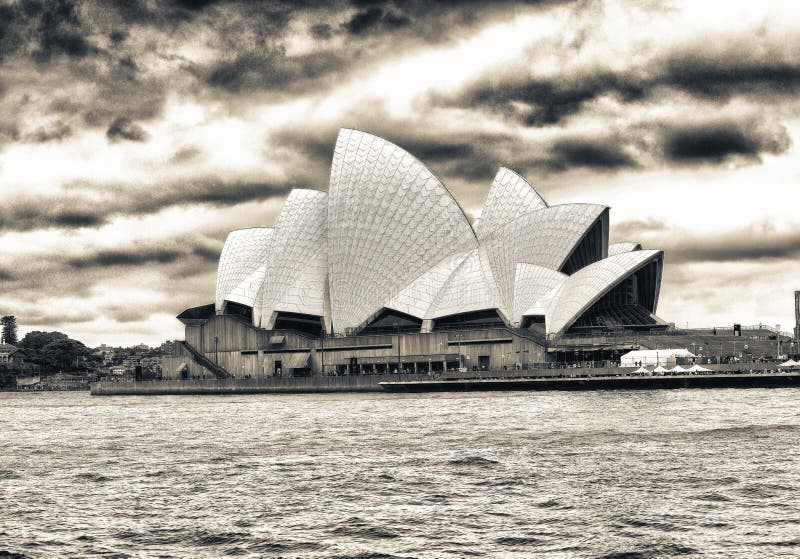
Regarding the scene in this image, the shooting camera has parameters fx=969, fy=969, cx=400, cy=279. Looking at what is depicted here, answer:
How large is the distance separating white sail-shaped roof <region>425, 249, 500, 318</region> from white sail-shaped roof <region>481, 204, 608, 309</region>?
57.0 inches

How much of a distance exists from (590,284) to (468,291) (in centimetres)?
1203

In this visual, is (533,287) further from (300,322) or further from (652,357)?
(300,322)

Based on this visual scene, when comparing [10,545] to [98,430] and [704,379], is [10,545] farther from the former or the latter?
[704,379]

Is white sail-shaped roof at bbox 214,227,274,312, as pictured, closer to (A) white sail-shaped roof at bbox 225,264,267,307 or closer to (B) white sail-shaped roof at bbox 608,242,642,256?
(A) white sail-shaped roof at bbox 225,264,267,307

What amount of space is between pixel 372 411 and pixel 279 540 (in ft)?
121

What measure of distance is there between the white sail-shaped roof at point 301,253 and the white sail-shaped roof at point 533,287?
2241cm

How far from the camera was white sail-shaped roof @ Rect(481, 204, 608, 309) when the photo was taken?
9150cm

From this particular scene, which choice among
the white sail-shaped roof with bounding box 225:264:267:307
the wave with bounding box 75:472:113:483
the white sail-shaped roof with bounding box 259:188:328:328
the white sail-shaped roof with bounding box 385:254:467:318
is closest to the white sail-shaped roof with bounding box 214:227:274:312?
the white sail-shaped roof with bounding box 225:264:267:307

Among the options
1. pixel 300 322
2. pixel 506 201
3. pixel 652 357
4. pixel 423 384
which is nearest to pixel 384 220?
pixel 506 201

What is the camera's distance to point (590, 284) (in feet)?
289

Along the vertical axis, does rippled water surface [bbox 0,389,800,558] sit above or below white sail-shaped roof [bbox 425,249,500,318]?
below

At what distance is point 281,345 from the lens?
104125 mm

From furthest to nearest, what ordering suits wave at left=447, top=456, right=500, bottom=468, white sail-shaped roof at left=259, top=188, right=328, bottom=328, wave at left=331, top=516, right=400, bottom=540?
white sail-shaped roof at left=259, top=188, right=328, bottom=328 < wave at left=447, top=456, right=500, bottom=468 < wave at left=331, top=516, right=400, bottom=540

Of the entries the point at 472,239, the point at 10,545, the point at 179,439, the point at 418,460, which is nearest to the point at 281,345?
the point at 472,239
